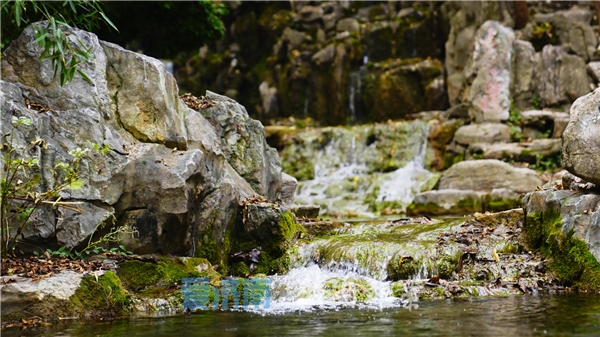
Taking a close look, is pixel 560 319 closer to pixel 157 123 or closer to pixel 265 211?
pixel 265 211

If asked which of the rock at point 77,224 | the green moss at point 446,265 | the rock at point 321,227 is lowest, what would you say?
the green moss at point 446,265

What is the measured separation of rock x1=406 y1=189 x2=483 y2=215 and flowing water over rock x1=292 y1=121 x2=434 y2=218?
1.51 m

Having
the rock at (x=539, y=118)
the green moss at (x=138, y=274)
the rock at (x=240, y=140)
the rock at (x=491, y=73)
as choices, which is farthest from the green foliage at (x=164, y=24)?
the rock at (x=539, y=118)

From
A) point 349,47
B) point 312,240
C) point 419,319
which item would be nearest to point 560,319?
point 419,319

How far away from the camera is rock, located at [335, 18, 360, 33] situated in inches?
1005

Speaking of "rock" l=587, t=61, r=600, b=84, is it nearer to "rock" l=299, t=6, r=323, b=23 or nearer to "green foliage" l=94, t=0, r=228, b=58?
"green foliage" l=94, t=0, r=228, b=58

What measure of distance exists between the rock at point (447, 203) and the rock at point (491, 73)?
5.20 m

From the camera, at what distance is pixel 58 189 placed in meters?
6.62

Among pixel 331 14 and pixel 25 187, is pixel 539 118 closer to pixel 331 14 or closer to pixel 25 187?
pixel 331 14

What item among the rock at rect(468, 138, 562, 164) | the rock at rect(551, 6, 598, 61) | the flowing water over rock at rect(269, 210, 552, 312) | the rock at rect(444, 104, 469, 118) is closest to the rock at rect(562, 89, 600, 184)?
the flowing water over rock at rect(269, 210, 552, 312)

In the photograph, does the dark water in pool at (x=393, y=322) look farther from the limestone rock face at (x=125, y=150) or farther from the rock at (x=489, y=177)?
the rock at (x=489, y=177)

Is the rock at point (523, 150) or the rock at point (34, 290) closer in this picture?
the rock at point (34, 290)

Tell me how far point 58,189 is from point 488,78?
15291mm

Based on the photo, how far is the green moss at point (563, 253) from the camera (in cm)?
714
